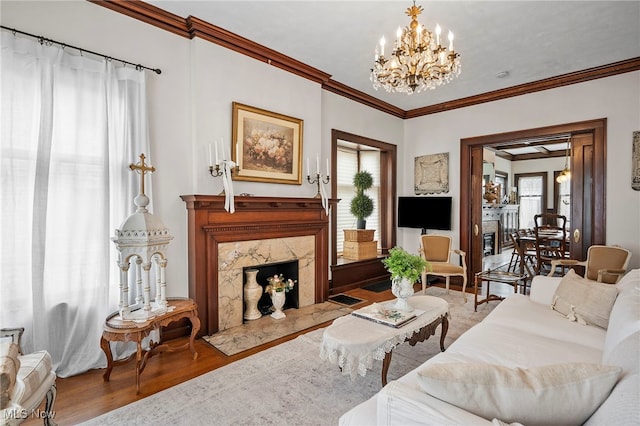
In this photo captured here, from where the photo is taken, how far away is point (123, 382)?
2.46m

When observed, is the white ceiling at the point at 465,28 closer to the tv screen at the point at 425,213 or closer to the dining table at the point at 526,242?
the tv screen at the point at 425,213

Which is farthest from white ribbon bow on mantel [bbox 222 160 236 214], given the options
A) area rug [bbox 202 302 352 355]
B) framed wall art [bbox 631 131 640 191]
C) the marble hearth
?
framed wall art [bbox 631 131 640 191]

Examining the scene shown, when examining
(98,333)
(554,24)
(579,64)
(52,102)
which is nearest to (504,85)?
(579,64)

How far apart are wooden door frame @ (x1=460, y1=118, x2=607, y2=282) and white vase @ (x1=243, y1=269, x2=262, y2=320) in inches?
148

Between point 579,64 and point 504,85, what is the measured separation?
927 millimetres

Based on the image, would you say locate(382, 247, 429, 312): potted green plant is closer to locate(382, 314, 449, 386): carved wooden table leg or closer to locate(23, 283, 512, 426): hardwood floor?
locate(382, 314, 449, 386): carved wooden table leg

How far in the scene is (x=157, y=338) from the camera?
303 cm

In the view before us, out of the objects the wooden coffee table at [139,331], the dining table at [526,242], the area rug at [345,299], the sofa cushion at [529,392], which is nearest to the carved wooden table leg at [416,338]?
the sofa cushion at [529,392]

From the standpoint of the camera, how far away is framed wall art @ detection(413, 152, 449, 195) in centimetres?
581

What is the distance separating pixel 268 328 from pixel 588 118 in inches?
202

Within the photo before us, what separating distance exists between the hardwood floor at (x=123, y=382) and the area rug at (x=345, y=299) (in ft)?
5.10

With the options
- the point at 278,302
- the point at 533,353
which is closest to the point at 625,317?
the point at 533,353

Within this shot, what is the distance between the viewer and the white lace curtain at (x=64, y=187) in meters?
2.37

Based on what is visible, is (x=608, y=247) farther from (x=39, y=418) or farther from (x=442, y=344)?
(x=39, y=418)
